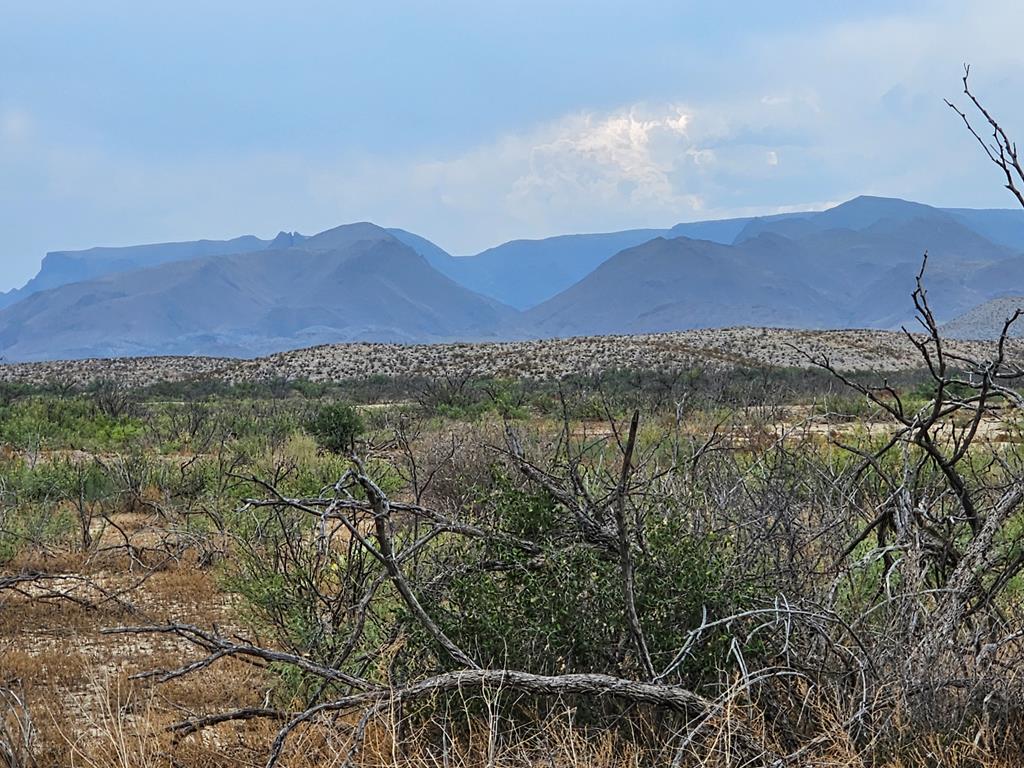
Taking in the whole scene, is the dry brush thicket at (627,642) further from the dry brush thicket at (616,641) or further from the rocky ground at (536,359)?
the rocky ground at (536,359)

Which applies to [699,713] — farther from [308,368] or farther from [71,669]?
[308,368]

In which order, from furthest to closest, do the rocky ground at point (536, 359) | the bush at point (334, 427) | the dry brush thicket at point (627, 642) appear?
the rocky ground at point (536, 359)
the bush at point (334, 427)
the dry brush thicket at point (627, 642)

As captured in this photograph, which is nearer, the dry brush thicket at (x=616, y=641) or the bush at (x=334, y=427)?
the dry brush thicket at (x=616, y=641)

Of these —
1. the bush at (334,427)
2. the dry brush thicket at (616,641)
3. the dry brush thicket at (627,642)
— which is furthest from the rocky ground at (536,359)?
the dry brush thicket at (627,642)

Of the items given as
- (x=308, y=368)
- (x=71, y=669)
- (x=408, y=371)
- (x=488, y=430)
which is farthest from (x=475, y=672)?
(x=308, y=368)

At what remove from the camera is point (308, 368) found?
49625mm

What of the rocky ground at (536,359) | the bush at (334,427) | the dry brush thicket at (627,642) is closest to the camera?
the dry brush thicket at (627,642)

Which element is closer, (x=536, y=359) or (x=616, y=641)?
(x=616, y=641)

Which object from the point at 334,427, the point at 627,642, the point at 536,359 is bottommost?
the point at 334,427

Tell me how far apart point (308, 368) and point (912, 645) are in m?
47.5

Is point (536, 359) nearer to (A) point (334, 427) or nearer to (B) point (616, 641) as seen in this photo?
(A) point (334, 427)

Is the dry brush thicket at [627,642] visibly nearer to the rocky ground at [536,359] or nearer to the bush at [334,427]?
the bush at [334,427]

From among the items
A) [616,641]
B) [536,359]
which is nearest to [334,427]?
[616,641]

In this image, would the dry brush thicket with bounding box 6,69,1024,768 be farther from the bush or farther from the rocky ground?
the rocky ground
